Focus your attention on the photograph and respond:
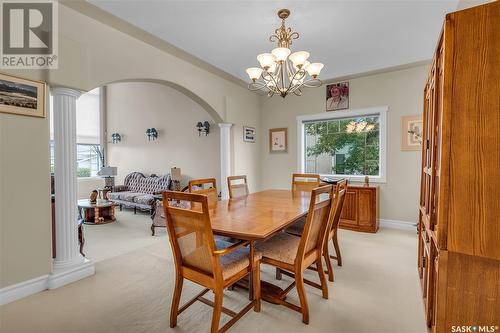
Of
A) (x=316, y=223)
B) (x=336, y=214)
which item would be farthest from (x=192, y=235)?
(x=336, y=214)

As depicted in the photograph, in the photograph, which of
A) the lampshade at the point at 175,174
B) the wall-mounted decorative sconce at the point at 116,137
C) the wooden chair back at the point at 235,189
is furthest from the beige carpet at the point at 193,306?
the wall-mounted decorative sconce at the point at 116,137

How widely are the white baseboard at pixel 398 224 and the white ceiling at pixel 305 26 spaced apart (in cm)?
260

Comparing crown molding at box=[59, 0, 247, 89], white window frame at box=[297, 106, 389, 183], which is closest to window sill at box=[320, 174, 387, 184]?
white window frame at box=[297, 106, 389, 183]

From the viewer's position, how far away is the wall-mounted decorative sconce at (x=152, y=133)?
6.11 meters

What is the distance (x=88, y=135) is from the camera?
271 inches

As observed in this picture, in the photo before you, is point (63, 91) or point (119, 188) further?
point (119, 188)

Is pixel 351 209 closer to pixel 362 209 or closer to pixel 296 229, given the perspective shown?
pixel 362 209

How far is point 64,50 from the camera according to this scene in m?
2.23

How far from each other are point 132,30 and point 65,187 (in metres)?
1.90

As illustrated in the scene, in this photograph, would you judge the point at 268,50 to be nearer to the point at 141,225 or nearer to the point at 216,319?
the point at 216,319

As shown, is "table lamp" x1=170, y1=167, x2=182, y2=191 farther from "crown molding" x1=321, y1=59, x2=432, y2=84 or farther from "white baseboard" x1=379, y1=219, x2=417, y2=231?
"white baseboard" x1=379, y1=219, x2=417, y2=231

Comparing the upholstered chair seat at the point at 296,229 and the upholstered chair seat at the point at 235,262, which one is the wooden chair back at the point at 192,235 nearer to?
the upholstered chair seat at the point at 235,262

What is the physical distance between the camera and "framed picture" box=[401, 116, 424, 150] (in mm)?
3855

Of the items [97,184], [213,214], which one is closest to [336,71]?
[213,214]
